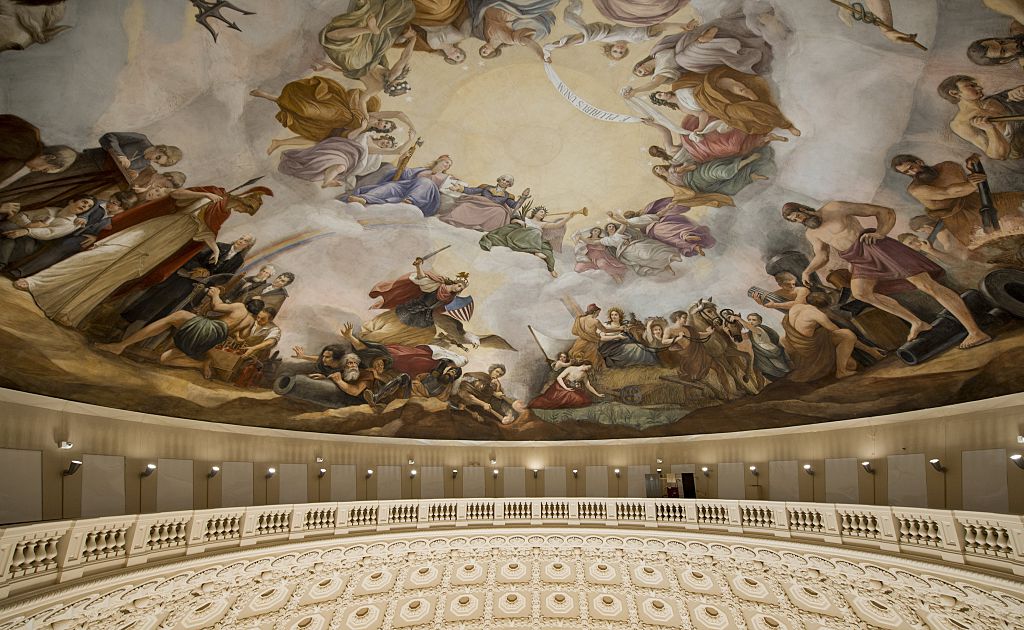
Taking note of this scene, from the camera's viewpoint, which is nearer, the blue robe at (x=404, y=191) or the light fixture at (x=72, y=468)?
the light fixture at (x=72, y=468)

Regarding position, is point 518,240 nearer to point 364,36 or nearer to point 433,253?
point 433,253

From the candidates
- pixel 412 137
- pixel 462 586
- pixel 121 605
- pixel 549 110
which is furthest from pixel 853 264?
pixel 121 605

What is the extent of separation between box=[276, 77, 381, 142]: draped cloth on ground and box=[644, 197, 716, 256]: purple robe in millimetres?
9037

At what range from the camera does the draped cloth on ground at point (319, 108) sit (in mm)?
12211

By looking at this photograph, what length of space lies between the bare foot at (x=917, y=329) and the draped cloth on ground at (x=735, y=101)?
801cm

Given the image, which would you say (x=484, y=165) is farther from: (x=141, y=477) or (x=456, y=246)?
(x=141, y=477)

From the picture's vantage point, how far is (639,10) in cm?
1127

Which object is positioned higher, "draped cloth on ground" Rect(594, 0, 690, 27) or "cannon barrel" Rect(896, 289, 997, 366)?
"draped cloth on ground" Rect(594, 0, 690, 27)

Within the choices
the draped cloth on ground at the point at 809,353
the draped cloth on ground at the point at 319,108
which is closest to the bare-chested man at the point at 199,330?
the draped cloth on ground at the point at 319,108

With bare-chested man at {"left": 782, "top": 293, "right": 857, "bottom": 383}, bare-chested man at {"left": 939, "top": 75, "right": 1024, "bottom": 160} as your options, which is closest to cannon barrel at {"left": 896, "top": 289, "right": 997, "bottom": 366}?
bare-chested man at {"left": 782, "top": 293, "right": 857, "bottom": 383}

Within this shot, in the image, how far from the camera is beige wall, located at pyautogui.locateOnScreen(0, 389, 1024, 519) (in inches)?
603

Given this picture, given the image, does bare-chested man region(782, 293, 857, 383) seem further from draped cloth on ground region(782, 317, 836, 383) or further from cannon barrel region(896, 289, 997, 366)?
cannon barrel region(896, 289, 997, 366)

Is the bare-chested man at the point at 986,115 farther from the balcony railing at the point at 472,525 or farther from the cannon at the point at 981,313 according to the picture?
the balcony railing at the point at 472,525

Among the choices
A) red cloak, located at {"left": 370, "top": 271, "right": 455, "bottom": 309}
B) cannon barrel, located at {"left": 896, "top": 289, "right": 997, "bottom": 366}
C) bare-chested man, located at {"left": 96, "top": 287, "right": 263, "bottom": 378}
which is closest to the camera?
cannon barrel, located at {"left": 896, "top": 289, "right": 997, "bottom": 366}
